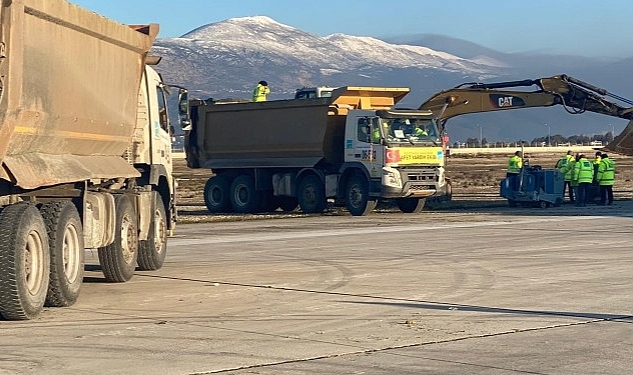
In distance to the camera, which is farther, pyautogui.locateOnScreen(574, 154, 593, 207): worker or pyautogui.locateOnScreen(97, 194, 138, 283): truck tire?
pyautogui.locateOnScreen(574, 154, 593, 207): worker

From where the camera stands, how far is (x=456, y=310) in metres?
12.3

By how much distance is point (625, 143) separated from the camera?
3475 cm

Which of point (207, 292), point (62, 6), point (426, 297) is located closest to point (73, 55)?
point (62, 6)

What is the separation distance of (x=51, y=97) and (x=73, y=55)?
948mm

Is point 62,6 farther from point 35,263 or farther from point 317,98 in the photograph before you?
point 317,98

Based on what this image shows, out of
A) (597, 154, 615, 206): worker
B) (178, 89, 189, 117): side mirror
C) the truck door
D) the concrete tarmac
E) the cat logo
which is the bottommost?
the concrete tarmac

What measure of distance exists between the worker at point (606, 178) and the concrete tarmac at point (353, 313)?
12.4m

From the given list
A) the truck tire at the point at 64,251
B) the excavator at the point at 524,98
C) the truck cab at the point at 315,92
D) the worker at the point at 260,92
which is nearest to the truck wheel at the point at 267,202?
the worker at the point at 260,92

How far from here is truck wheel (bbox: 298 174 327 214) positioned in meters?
30.5

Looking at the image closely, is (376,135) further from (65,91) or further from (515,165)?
(65,91)

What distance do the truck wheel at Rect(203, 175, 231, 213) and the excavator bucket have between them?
11.4 metres

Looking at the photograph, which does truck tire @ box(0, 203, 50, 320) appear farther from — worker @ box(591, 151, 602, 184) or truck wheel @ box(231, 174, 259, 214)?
worker @ box(591, 151, 602, 184)

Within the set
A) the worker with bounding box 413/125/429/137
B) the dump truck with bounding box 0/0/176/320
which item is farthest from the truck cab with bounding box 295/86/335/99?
the dump truck with bounding box 0/0/176/320

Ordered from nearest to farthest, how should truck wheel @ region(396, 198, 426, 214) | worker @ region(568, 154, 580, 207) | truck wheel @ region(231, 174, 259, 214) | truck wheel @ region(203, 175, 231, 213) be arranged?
truck wheel @ region(396, 198, 426, 214) → truck wheel @ region(231, 174, 259, 214) → truck wheel @ region(203, 175, 231, 213) → worker @ region(568, 154, 580, 207)
